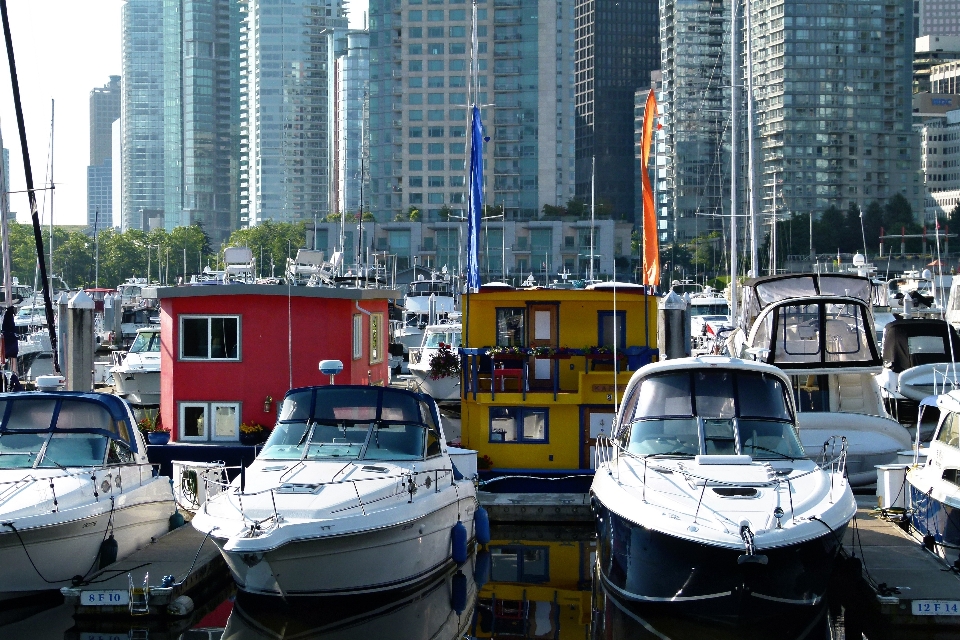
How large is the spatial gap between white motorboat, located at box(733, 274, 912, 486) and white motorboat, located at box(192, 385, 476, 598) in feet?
25.4

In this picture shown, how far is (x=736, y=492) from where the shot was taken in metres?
15.8

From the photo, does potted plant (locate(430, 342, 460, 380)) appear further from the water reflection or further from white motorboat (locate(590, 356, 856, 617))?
the water reflection

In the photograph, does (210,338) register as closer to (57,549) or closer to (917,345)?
(57,549)

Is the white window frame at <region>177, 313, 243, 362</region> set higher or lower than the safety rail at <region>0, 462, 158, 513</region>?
higher

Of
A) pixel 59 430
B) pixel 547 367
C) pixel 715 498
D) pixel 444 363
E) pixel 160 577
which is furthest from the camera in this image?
pixel 444 363

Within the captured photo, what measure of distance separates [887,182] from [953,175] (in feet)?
69.0

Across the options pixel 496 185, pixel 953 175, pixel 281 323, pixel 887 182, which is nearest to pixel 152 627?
pixel 281 323

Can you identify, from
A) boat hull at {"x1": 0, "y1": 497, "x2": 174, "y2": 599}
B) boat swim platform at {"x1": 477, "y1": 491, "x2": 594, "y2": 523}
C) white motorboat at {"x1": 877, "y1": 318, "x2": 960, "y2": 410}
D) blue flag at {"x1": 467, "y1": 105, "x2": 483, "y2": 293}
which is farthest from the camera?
white motorboat at {"x1": 877, "y1": 318, "x2": 960, "y2": 410}

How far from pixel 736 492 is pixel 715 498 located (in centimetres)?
35

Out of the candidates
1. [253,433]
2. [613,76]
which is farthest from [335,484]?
[613,76]

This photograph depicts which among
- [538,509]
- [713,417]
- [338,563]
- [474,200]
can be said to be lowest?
[538,509]

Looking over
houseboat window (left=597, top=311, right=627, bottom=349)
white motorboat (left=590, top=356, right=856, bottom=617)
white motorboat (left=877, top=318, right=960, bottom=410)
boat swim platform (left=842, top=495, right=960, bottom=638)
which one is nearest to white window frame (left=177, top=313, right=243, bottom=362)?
houseboat window (left=597, top=311, right=627, bottom=349)

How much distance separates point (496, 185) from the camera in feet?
414

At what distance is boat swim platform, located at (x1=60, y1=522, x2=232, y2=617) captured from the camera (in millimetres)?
16109
